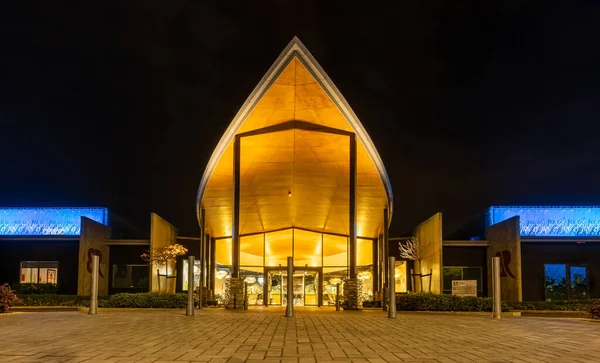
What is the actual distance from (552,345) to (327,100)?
1250cm

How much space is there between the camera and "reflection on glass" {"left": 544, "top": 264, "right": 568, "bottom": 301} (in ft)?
93.4

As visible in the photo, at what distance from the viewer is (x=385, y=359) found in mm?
6684

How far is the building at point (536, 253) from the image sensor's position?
27438mm

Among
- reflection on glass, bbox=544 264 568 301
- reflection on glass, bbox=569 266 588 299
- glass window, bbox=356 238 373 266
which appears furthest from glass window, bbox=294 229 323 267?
reflection on glass, bbox=569 266 588 299

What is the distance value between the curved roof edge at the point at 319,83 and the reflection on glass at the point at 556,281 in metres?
10.8

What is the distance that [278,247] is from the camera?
30156mm

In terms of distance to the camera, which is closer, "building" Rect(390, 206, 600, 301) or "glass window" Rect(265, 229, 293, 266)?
"building" Rect(390, 206, 600, 301)

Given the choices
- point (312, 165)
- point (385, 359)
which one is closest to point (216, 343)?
point (385, 359)

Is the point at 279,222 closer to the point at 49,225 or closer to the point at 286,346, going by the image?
the point at 49,225

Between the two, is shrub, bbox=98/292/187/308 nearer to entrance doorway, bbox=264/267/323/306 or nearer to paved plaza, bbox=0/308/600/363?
paved plaza, bbox=0/308/600/363

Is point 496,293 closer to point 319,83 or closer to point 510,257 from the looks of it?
point 319,83

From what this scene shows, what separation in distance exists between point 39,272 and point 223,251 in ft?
29.6

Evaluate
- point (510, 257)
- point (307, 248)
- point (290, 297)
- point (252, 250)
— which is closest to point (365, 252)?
point (307, 248)

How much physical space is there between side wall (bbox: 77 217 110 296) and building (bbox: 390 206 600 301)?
15564 mm
